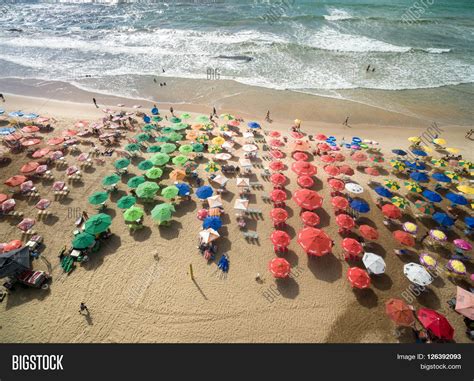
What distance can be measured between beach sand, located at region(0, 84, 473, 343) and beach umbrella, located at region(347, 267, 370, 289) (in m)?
1.06

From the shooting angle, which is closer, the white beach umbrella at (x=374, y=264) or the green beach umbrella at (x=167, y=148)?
the white beach umbrella at (x=374, y=264)

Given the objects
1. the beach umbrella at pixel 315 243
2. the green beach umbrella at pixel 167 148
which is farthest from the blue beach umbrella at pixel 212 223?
the green beach umbrella at pixel 167 148

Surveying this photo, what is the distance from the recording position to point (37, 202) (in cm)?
2144

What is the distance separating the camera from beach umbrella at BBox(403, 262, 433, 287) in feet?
50.9

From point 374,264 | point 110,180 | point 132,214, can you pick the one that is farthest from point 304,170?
point 110,180

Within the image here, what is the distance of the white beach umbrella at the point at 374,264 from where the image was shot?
16156 millimetres

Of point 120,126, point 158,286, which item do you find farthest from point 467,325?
point 120,126

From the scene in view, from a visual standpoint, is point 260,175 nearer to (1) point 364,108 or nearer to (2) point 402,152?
(2) point 402,152

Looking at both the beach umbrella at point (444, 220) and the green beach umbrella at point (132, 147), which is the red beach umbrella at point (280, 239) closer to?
the beach umbrella at point (444, 220)

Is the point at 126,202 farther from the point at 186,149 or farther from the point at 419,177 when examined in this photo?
the point at 419,177

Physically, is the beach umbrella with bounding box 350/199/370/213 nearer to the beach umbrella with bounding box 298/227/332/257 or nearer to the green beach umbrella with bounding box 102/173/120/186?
the beach umbrella with bounding box 298/227/332/257

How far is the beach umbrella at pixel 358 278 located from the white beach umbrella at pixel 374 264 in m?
0.56

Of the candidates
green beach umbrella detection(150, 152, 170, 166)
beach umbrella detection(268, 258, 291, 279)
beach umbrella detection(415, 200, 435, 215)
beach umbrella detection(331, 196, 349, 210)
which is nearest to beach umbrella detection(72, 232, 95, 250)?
green beach umbrella detection(150, 152, 170, 166)

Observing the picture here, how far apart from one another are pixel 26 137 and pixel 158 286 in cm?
2463
